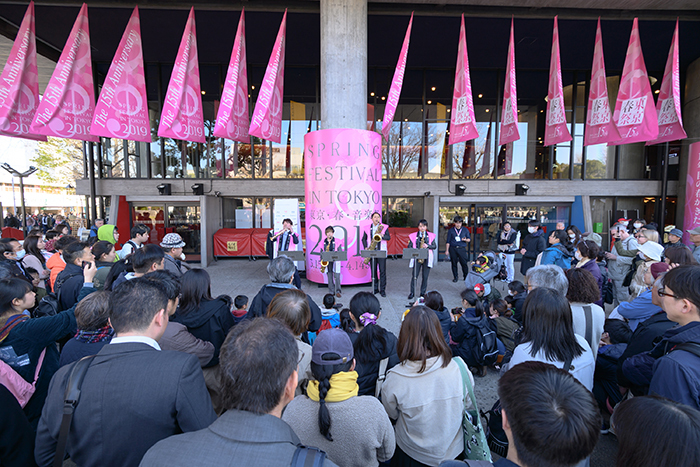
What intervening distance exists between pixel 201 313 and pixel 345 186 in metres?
5.95

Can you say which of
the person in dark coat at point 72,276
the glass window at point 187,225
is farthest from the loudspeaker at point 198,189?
the person in dark coat at point 72,276

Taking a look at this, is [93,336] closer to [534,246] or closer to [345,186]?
[345,186]

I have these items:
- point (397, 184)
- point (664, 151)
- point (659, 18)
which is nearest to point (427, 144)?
point (397, 184)

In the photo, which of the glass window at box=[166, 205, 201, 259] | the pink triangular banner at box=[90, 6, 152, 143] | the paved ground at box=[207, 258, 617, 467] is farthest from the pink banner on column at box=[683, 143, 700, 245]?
the glass window at box=[166, 205, 201, 259]

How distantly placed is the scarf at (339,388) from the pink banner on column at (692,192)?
672 inches

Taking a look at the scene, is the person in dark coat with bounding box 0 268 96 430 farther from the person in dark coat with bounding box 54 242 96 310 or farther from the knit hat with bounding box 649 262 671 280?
the knit hat with bounding box 649 262 671 280

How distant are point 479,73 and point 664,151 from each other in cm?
861

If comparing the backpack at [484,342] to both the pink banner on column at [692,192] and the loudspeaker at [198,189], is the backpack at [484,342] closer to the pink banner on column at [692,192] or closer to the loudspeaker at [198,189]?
the loudspeaker at [198,189]

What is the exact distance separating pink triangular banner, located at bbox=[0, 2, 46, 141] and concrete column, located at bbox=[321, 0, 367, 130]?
7161 mm

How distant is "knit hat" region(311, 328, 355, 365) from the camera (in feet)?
6.26

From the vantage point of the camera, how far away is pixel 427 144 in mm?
14750

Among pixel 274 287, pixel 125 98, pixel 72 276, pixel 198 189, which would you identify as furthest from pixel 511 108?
pixel 198 189

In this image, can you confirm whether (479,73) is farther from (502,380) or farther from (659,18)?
(502,380)

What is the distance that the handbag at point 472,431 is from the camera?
2.03 meters
